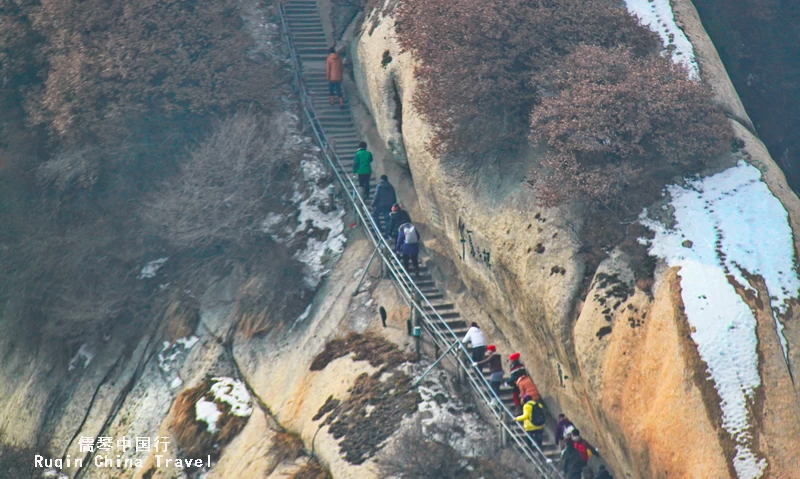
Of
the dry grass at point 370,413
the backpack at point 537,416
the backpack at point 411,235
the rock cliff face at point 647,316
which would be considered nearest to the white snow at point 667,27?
the rock cliff face at point 647,316

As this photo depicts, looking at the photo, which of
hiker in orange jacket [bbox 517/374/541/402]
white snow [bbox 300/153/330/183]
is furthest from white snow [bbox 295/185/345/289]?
hiker in orange jacket [bbox 517/374/541/402]

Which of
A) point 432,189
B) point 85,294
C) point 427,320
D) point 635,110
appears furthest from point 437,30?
point 85,294

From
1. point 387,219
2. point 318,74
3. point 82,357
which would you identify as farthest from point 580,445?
point 318,74

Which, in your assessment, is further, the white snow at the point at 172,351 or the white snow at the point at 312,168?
the white snow at the point at 312,168

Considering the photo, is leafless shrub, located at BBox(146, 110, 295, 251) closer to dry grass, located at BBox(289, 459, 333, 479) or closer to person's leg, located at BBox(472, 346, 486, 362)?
dry grass, located at BBox(289, 459, 333, 479)

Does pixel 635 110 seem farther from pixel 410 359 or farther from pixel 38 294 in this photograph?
pixel 38 294

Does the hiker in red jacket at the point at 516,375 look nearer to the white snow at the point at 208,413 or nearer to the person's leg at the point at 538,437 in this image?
the person's leg at the point at 538,437

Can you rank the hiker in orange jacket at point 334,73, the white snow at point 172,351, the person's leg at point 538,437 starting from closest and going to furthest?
1. the person's leg at point 538,437
2. the white snow at point 172,351
3. the hiker in orange jacket at point 334,73
